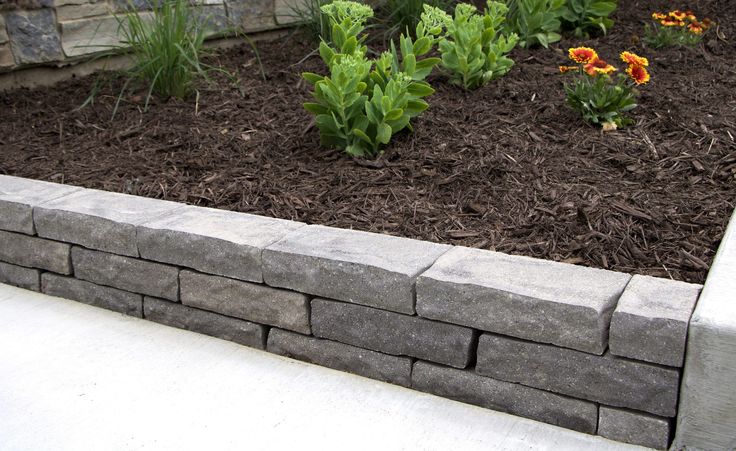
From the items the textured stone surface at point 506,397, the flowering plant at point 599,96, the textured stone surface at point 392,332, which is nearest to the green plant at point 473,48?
the flowering plant at point 599,96

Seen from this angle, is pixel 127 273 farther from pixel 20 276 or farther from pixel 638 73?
pixel 638 73

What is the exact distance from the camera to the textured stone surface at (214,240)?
2.60m

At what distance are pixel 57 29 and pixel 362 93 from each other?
1.98 meters

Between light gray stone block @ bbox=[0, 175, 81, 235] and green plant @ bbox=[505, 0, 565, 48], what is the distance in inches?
92.6

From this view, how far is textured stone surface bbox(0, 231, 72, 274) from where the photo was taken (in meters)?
3.04

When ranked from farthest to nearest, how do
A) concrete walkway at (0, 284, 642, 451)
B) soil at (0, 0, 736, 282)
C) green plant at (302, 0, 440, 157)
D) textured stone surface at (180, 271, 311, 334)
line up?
1. green plant at (302, 0, 440, 157)
2. soil at (0, 0, 736, 282)
3. textured stone surface at (180, 271, 311, 334)
4. concrete walkway at (0, 284, 642, 451)

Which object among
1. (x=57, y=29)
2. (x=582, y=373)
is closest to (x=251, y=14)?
(x=57, y=29)

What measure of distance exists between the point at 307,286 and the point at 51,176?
159cm

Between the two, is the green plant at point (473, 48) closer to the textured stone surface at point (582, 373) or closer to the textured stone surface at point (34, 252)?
the textured stone surface at point (582, 373)

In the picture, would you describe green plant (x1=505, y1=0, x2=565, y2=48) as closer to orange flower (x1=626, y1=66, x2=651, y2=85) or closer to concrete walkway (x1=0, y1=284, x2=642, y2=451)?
orange flower (x1=626, y1=66, x2=651, y2=85)

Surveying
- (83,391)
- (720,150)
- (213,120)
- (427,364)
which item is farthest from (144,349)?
(720,150)

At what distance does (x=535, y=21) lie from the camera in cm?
411

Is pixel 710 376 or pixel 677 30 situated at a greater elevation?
pixel 677 30

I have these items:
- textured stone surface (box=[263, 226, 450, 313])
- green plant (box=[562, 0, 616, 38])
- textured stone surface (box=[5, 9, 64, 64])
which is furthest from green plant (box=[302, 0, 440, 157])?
textured stone surface (box=[5, 9, 64, 64])
